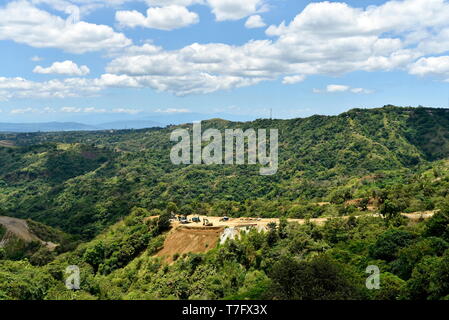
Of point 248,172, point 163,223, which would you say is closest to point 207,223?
point 163,223

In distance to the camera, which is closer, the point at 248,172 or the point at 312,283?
the point at 312,283

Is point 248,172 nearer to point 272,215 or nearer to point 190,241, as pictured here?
point 272,215

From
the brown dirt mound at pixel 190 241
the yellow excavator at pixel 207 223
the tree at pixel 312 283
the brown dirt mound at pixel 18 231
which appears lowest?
the brown dirt mound at pixel 18 231

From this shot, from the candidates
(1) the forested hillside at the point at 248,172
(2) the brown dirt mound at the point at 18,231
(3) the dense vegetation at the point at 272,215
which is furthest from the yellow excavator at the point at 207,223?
(2) the brown dirt mound at the point at 18,231

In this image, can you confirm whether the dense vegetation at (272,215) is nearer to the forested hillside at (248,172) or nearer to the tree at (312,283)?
the tree at (312,283)

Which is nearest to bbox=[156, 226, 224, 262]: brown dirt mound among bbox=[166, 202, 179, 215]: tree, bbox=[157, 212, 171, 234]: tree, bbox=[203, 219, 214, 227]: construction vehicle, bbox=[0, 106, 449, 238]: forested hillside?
bbox=[203, 219, 214, 227]: construction vehicle
